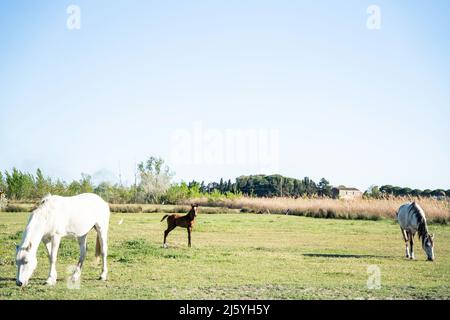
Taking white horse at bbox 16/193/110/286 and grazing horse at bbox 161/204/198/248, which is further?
grazing horse at bbox 161/204/198/248

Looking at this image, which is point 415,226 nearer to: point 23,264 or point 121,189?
point 23,264

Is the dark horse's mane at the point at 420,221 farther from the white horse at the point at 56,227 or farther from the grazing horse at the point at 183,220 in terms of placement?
the white horse at the point at 56,227

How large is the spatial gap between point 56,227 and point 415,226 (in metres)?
11.4

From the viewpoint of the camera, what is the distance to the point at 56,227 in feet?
31.0

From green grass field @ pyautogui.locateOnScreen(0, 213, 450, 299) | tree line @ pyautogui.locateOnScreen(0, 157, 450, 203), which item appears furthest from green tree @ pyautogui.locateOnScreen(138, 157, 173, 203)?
green grass field @ pyautogui.locateOnScreen(0, 213, 450, 299)

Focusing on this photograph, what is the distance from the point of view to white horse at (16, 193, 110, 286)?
28.4ft

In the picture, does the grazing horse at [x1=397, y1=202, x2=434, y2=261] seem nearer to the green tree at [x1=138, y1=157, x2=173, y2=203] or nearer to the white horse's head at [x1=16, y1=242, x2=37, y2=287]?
the white horse's head at [x1=16, y1=242, x2=37, y2=287]

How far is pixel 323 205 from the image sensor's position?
37.5 metres

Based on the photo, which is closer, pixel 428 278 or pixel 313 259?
pixel 428 278

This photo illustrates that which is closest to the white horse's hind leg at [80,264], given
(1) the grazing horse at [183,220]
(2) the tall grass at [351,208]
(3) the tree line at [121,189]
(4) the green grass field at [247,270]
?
(4) the green grass field at [247,270]

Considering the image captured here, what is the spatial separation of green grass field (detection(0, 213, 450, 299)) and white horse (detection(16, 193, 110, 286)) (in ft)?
1.40
